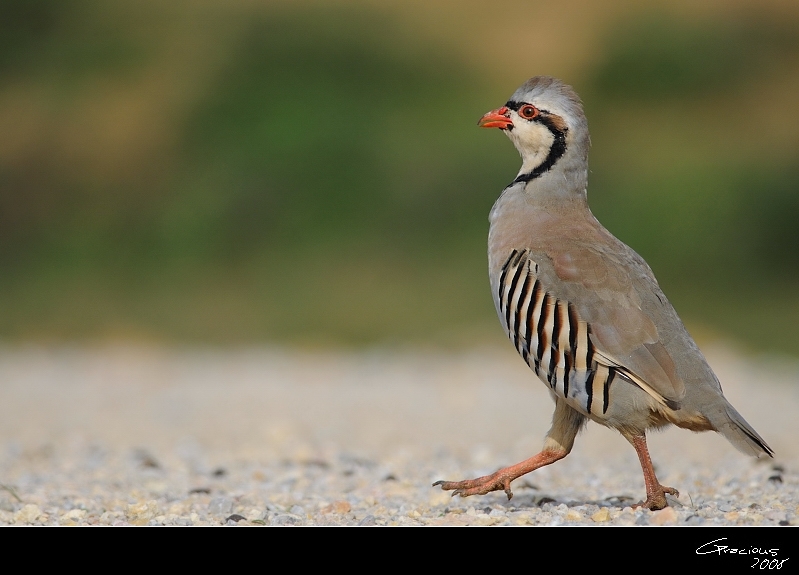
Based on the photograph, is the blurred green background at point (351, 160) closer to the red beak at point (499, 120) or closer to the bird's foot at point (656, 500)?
the red beak at point (499, 120)

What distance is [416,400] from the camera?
10078mm

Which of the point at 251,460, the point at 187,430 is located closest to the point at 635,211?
the point at 187,430

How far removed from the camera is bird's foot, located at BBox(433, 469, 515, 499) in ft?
17.5

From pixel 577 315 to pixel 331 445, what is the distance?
10.6 feet

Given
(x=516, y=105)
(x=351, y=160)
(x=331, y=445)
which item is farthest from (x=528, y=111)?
(x=351, y=160)

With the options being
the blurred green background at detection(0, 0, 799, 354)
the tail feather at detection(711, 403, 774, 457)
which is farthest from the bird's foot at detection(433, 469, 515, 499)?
the blurred green background at detection(0, 0, 799, 354)

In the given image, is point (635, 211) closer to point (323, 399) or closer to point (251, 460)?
point (323, 399)

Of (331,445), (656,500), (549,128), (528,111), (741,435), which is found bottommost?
(656,500)

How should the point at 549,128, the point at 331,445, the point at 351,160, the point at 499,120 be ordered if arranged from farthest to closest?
the point at 351,160, the point at 331,445, the point at 499,120, the point at 549,128

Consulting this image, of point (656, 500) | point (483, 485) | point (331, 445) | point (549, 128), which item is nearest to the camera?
point (656, 500)

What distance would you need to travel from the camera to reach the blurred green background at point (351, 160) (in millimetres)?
16297

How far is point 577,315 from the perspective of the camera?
497 cm

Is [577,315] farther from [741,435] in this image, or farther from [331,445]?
[331,445]

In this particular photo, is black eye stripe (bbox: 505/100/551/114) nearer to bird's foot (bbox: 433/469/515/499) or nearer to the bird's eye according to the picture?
the bird's eye
